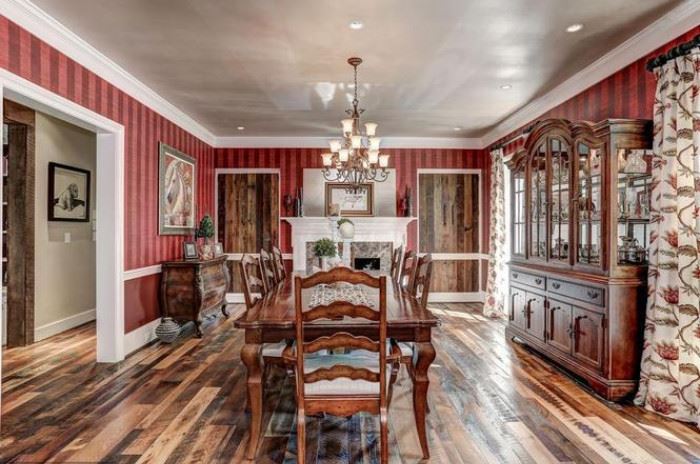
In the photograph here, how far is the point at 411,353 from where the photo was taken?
2826mm

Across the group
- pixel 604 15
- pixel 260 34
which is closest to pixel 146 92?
pixel 260 34

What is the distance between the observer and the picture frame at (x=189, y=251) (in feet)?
17.8

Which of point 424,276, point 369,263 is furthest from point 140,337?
point 369,263

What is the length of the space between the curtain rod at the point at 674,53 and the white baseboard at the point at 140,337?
5095 mm

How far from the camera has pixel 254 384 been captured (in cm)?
246

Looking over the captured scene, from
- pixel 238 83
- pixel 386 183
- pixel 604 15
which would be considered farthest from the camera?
pixel 386 183

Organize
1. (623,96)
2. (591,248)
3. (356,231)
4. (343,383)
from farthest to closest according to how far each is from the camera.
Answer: (356,231), (623,96), (591,248), (343,383)

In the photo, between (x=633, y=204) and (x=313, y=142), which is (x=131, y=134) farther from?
(x=633, y=204)

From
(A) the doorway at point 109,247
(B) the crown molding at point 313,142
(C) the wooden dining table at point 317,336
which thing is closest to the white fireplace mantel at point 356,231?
(B) the crown molding at point 313,142

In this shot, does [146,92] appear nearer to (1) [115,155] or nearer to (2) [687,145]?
(1) [115,155]

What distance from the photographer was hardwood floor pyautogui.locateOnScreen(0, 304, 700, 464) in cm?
248

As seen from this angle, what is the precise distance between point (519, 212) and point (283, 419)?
3356mm

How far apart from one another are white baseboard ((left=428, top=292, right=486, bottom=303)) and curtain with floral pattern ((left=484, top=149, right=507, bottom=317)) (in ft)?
3.38

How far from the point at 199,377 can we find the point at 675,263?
3.69 meters
